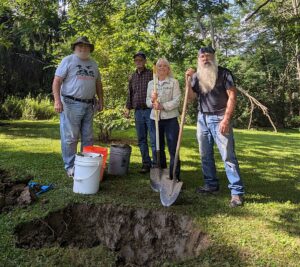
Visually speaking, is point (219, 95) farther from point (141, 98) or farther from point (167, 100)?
point (141, 98)

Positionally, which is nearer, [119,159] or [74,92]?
[74,92]

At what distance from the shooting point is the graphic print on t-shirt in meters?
5.66

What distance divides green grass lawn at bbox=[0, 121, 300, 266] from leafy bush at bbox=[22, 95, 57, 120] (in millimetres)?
12081

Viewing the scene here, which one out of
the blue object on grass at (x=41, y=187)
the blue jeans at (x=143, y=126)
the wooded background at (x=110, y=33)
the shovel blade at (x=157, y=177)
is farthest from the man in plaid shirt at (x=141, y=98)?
the blue object on grass at (x=41, y=187)

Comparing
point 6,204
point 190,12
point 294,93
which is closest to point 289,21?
point 190,12

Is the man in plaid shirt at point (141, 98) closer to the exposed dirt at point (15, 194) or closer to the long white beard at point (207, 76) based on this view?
the long white beard at point (207, 76)

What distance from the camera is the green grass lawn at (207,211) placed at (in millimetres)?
3633

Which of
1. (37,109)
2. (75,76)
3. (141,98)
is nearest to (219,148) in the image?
(141,98)

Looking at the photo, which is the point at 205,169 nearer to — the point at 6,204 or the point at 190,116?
the point at 6,204

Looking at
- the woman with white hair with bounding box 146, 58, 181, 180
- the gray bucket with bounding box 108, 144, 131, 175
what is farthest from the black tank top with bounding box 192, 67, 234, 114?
the gray bucket with bounding box 108, 144, 131, 175

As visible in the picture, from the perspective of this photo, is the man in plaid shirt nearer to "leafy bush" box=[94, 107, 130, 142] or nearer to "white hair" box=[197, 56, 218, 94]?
"white hair" box=[197, 56, 218, 94]

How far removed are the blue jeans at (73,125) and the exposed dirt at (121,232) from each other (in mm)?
1326

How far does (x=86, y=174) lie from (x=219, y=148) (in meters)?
1.73

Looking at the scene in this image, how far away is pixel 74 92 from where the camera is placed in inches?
222
